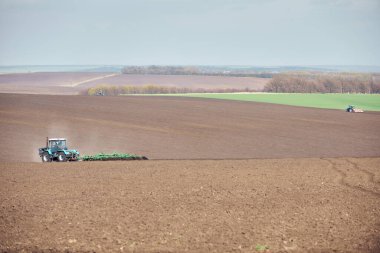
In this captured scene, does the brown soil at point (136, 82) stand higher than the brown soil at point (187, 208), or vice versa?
the brown soil at point (136, 82)

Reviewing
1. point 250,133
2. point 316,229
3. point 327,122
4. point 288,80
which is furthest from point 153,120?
point 288,80

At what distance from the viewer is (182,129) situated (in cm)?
5072

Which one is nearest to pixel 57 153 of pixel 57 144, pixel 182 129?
pixel 57 144

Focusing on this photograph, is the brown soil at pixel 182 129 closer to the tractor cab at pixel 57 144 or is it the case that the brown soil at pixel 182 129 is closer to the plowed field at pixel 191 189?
the plowed field at pixel 191 189

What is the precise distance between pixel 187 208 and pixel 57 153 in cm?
1526

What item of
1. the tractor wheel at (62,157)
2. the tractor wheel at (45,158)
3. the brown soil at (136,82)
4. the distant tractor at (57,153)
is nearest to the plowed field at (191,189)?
the tractor wheel at (45,158)

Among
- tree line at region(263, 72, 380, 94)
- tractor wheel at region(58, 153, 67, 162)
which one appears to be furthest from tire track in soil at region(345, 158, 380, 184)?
tree line at region(263, 72, 380, 94)

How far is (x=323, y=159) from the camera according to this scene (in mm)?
36188

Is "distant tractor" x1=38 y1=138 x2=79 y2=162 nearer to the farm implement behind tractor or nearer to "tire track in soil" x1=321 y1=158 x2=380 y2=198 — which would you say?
the farm implement behind tractor

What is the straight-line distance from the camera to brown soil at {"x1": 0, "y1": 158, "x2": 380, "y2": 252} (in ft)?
56.7

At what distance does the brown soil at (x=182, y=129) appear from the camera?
1581 inches

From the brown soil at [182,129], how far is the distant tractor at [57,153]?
6.27 ft

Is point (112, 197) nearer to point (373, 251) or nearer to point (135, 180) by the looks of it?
point (135, 180)

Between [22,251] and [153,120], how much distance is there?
40.3 metres
